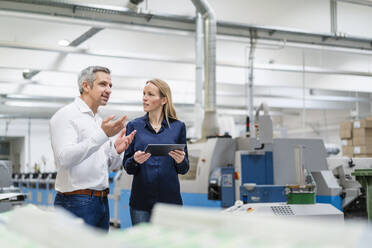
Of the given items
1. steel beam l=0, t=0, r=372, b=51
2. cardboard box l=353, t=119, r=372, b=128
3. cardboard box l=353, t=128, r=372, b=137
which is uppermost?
steel beam l=0, t=0, r=372, b=51

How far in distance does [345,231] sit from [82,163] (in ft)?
5.15

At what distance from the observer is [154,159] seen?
2078 millimetres

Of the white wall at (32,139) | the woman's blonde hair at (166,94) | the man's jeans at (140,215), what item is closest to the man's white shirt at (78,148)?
the man's jeans at (140,215)

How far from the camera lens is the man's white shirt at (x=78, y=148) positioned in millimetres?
1715

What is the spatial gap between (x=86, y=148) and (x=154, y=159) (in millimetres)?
447

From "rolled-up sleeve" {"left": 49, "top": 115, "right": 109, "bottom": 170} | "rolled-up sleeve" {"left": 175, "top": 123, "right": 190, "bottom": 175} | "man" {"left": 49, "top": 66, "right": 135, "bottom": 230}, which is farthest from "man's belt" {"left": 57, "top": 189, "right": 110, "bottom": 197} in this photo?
"rolled-up sleeve" {"left": 175, "top": 123, "right": 190, "bottom": 175}

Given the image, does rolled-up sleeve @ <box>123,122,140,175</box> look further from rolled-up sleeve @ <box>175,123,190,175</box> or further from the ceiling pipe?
the ceiling pipe

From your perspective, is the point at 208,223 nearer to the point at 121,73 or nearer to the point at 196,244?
the point at 196,244

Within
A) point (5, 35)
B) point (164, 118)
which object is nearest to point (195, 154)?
point (164, 118)

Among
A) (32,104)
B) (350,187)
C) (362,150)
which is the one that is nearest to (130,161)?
A: (350,187)

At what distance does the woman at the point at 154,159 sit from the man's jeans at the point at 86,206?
0.22 m

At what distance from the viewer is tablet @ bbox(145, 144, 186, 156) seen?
1.96 meters

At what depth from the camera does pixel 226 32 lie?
6.31 metres

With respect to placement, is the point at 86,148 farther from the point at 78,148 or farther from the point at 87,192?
the point at 87,192
